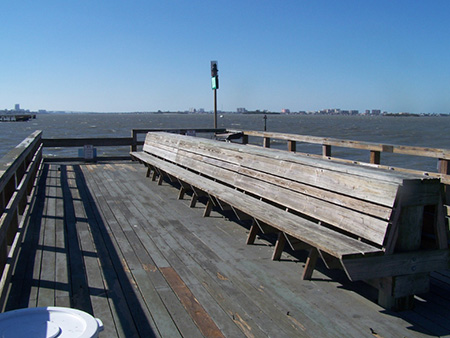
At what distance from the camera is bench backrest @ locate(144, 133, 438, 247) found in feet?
10.2

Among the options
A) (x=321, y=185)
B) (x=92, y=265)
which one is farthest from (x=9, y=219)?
(x=321, y=185)

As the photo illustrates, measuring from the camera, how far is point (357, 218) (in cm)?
332

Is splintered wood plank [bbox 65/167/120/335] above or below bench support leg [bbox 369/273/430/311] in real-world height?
below

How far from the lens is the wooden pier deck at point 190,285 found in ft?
9.64

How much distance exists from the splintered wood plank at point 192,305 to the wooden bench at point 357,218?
36.2 inches

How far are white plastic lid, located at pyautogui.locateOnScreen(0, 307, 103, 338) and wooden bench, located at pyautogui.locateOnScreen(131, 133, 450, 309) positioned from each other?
170cm

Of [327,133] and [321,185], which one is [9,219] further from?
[327,133]

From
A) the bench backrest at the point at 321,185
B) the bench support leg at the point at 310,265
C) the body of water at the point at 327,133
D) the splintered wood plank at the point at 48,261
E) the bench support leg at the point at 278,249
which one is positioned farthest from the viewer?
the body of water at the point at 327,133

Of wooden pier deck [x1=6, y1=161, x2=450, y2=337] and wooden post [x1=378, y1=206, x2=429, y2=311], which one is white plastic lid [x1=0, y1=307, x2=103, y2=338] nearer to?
wooden pier deck [x1=6, y1=161, x2=450, y2=337]

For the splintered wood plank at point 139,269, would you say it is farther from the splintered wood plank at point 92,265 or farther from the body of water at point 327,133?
the body of water at point 327,133

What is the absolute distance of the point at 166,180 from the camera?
875cm

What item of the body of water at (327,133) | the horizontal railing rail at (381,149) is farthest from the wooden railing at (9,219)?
the body of water at (327,133)

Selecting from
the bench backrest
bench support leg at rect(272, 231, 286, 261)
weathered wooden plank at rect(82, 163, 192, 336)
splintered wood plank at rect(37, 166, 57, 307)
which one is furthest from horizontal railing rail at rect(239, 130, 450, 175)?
splintered wood plank at rect(37, 166, 57, 307)

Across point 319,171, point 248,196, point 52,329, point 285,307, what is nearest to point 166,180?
point 248,196
